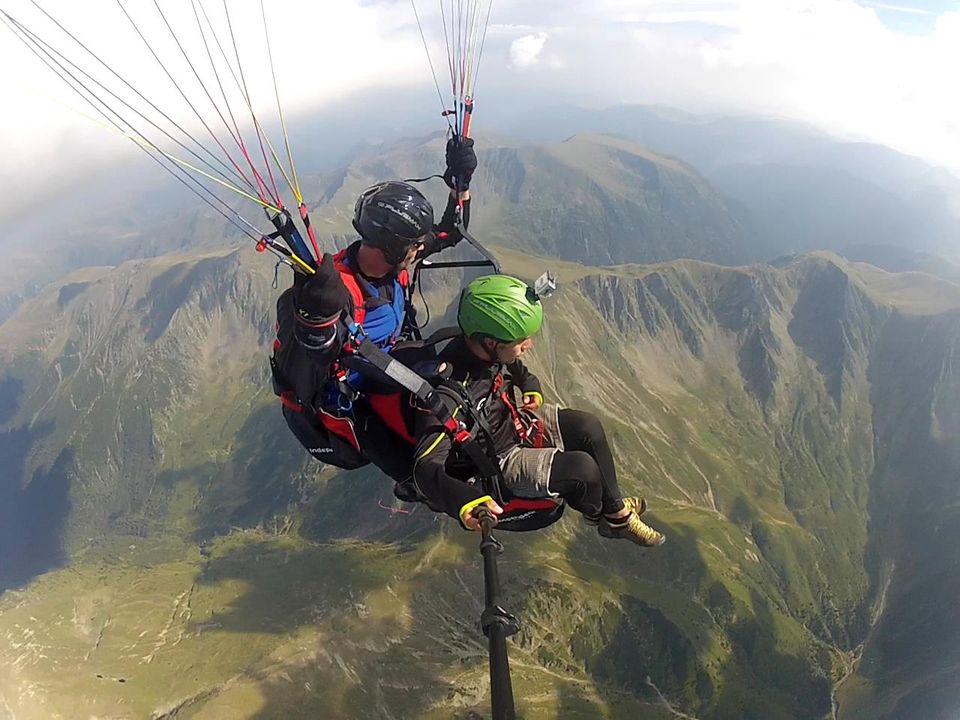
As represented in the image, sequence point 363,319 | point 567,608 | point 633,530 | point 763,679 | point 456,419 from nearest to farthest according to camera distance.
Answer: point 456,419 < point 363,319 < point 633,530 < point 567,608 < point 763,679

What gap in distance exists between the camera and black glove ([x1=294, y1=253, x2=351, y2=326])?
6602 mm

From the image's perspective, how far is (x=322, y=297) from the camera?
661cm

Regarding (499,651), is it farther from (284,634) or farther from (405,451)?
(284,634)

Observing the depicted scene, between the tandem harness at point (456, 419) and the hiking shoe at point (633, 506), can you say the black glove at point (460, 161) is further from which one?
the hiking shoe at point (633, 506)

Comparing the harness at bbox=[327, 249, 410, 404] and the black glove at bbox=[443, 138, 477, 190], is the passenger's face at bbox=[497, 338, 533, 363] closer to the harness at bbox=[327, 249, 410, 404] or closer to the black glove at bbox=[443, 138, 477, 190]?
the harness at bbox=[327, 249, 410, 404]

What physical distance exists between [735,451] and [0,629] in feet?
692

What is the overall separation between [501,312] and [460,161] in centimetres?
500

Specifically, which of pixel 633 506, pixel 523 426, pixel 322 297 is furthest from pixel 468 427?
pixel 633 506

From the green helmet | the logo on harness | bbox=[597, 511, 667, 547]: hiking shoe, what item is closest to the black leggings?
bbox=[597, 511, 667, 547]: hiking shoe

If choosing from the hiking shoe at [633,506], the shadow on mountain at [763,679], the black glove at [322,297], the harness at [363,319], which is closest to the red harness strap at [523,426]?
the hiking shoe at [633,506]

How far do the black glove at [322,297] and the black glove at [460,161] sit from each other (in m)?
5.75

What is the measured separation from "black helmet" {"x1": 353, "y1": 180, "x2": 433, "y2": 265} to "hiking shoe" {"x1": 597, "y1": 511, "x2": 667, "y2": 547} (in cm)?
539

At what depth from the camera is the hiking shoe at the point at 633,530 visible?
9.21 m

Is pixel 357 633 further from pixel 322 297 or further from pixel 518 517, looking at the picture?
pixel 322 297
